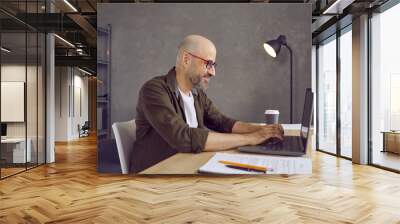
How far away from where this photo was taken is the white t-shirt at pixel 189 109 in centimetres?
302

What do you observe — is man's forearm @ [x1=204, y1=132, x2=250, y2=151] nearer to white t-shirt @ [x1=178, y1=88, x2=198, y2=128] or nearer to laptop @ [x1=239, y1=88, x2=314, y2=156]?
laptop @ [x1=239, y1=88, x2=314, y2=156]

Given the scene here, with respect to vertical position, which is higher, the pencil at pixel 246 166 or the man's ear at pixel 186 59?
the man's ear at pixel 186 59

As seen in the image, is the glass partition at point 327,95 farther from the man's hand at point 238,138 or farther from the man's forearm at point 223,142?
the man's forearm at point 223,142

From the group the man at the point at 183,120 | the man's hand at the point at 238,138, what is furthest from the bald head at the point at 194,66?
the man's hand at the point at 238,138

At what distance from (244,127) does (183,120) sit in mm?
512

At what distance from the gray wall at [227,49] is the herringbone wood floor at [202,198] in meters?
0.91

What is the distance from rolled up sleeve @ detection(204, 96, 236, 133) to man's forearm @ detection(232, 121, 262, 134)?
1.4 inches

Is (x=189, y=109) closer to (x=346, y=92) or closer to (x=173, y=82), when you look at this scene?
(x=173, y=82)

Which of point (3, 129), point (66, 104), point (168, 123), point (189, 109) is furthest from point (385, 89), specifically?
point (66, 104)

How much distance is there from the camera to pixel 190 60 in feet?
9.51

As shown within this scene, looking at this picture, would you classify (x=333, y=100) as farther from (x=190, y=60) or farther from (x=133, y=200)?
(x=190, y=60)

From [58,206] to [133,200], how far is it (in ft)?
2.43

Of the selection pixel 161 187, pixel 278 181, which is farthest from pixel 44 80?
pixel 278 181

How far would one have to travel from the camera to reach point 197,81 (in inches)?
116
